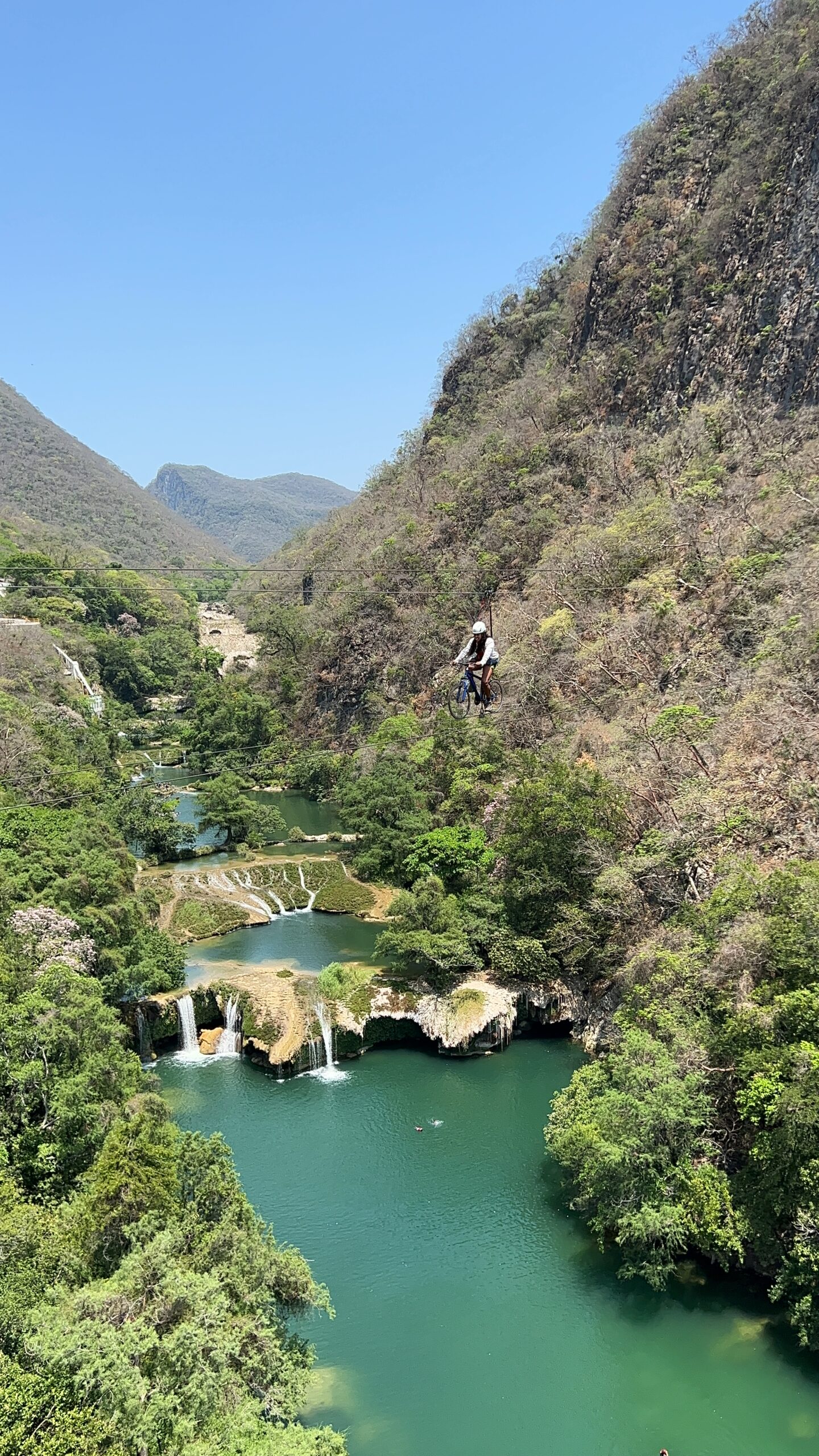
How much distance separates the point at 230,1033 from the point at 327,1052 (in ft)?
9.84

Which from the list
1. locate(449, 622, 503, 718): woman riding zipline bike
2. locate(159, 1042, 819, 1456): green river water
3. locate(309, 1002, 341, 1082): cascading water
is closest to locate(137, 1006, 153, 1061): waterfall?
locate(159, 1042, 819, 1456): green river water

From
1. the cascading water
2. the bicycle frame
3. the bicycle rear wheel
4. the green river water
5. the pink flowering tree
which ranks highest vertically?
the bicycle frame

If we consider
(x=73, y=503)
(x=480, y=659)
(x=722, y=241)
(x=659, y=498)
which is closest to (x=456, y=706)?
(x=659, y=498)

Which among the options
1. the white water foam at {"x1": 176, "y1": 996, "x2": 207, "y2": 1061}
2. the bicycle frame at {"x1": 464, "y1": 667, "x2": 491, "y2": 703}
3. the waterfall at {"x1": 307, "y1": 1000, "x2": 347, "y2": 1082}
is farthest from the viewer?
the white water foam at {"x1": 176, "y1": 996, "x2": 207, "y2": 1061}

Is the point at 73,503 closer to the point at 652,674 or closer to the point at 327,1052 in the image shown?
the point at 652,674

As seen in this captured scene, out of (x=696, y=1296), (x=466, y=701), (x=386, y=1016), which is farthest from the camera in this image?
(x=466, y=701)

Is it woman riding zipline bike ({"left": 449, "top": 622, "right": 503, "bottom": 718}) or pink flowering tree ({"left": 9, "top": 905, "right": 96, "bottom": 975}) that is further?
pink flowering tree ({"left": 9, "top": 905, "right": 96, "bottom": 975})

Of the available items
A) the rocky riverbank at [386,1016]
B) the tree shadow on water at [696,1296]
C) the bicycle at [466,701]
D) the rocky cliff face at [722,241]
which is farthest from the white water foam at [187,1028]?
the rocky cliff face at [722,241]

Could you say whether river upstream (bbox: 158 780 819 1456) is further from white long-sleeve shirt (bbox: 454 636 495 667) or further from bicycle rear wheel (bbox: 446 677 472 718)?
bicycle rear wheel (bbox: 446 677 472 718)

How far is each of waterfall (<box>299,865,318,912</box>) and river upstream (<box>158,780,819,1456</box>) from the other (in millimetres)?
11656

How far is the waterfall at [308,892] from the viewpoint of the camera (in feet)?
110

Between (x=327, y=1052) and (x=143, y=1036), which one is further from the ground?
(x=143, y=1036)

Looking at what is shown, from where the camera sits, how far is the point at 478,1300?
15141 mm

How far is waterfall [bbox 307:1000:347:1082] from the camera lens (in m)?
22.4
